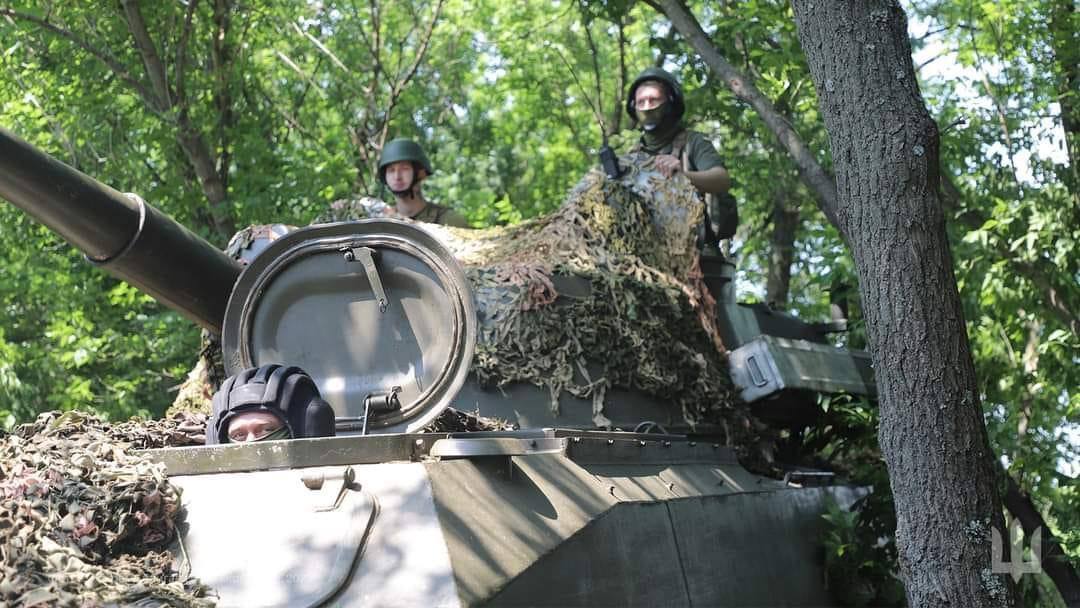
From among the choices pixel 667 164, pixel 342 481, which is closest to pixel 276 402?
pixel 342 481

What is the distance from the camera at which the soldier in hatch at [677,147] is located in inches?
325

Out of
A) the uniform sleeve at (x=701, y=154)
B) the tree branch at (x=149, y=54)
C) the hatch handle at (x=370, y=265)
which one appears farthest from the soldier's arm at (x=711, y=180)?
the tree branch at (x=149, y=54)

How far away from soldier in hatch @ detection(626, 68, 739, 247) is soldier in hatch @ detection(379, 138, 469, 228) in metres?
1.34

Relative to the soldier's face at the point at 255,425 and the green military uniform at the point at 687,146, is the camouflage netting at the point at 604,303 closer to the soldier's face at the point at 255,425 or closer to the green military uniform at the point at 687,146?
the green military uniform at the point at 687,146

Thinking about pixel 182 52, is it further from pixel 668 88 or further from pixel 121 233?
pixel 121 233

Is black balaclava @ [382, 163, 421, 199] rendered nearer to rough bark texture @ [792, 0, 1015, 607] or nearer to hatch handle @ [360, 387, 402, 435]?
hatch handle @ [360, 387, 402, 435]

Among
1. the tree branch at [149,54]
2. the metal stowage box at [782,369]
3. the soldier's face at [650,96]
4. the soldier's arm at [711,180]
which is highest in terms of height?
the tree branch at [149,54]

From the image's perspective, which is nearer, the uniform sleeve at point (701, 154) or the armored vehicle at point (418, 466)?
the armored vehicle at point (418, 466)

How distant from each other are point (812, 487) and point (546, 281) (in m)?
1.98

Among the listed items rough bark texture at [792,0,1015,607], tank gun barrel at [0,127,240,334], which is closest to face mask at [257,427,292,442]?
tank gun barrel at [0,127,240,334]

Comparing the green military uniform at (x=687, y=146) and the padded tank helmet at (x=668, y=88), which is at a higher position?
the padded tank helmet at (x=668, y=88)

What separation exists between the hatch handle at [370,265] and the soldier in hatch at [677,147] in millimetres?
2509

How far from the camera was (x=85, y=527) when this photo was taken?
427 cm

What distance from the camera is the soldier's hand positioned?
802cm
